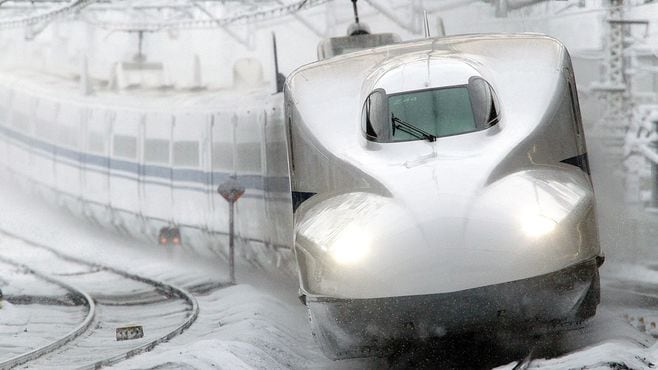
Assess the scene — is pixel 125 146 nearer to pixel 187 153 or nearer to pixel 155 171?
pixel 155 171

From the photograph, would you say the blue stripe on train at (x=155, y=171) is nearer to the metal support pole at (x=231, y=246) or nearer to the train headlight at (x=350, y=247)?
the metal support pole at (x=231, y=246)

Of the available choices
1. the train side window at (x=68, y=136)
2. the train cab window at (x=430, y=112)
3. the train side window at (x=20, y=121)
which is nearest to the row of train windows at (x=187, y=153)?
the train side window at (x=68, y=136)

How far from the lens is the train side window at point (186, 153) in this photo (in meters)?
23.8

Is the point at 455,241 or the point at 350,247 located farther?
the point at 350,247

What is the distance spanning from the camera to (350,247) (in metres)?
9.91

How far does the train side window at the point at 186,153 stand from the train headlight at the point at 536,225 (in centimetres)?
1453

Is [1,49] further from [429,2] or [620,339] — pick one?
[620,339]

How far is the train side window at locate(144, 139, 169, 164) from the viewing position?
25.5 m

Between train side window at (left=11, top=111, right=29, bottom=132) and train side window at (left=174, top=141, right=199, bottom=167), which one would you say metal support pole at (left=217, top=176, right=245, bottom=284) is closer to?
train side window at (left=174, top=141, right=199, bottom=167)

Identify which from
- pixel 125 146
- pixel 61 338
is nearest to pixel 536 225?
pixel 61 338

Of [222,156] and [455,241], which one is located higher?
[455,241]

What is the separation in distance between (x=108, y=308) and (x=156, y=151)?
7634 millimetres

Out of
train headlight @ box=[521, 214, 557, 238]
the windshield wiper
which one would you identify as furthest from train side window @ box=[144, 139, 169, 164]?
train headlight @ box=[521, 214, 557, 238]

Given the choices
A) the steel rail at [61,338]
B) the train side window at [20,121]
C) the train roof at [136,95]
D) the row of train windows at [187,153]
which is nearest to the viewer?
the steel rail at [61,338]
